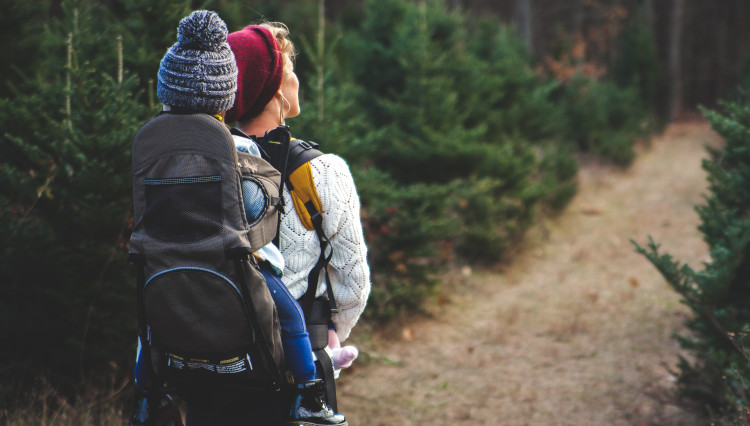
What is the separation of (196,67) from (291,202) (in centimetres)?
54

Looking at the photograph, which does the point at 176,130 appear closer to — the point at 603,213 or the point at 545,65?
the point at 603,213

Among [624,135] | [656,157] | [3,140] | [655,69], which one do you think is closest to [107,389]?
[3,140]

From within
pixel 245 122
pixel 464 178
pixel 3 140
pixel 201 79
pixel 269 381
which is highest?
pixel 201 79

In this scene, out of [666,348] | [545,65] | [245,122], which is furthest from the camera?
[545,65]

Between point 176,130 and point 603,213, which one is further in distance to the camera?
point 603,213

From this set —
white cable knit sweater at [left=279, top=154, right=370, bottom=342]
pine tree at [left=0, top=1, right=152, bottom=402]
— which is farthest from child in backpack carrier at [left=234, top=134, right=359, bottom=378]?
pine tree at [left=0, top=1, right=152, bottom=402]

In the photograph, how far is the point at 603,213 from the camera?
10555mm

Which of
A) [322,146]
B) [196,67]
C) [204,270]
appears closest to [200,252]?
[204,270]

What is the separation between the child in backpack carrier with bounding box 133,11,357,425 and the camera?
1.76 meters

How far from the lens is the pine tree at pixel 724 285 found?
12.1 ft

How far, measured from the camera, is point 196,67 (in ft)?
5.76

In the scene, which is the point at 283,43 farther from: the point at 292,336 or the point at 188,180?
the point at 292,336

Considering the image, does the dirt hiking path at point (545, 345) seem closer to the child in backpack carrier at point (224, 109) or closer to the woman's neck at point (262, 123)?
the child in backpack carrier at point (224, 109)

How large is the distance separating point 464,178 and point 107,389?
4.92 meters
